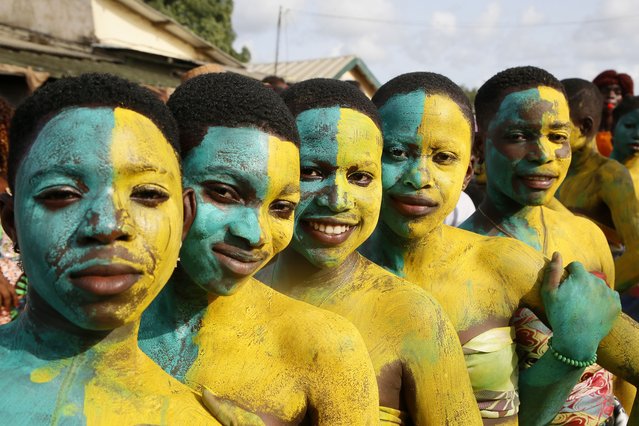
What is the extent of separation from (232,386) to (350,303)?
608 mm

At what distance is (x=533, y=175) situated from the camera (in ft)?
10.2

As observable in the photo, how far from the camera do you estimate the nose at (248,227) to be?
64.7 inches

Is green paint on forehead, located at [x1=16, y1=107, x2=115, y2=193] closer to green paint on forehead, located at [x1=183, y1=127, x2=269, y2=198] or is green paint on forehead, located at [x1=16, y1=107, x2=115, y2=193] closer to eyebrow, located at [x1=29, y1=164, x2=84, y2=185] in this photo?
eyebrow, located at [x1=29, y1=164, x2=84, y2=185]

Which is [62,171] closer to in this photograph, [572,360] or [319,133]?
[319,133]

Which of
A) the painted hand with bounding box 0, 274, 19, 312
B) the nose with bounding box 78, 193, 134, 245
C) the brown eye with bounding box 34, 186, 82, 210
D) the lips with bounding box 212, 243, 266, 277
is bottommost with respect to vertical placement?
the painted hand with bounding box 0, 274, 19, 312

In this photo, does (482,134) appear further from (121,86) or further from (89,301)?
(89,301)

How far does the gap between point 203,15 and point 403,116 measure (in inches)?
888

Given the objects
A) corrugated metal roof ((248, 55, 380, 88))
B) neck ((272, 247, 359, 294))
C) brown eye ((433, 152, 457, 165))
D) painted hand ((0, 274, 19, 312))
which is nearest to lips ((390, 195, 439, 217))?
brown eye ((433, 152, 457, 165))

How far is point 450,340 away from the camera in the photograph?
2.17 meters

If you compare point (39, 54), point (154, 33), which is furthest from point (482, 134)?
point (154, 33)

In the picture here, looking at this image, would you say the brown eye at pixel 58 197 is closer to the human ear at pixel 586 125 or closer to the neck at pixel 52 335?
the neck at pixel 52 335

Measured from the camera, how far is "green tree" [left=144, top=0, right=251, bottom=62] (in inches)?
925

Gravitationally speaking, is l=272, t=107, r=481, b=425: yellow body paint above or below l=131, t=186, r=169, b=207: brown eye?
below

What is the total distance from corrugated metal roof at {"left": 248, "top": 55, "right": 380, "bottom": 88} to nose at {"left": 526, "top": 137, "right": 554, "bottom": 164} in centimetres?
1379
